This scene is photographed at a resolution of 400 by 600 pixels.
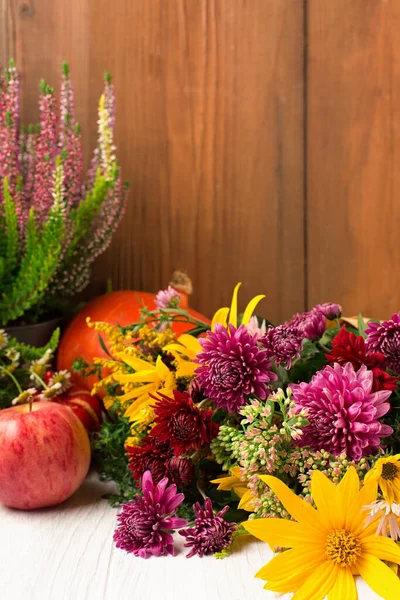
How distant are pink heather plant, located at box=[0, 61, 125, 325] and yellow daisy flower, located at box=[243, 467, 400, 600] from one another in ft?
2.04

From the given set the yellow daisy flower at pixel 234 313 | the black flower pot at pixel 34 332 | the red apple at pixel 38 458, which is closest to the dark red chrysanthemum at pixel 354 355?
the yellow daisy flower at pixel 234 313

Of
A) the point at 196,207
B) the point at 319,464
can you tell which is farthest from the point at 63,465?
the point at 196,207

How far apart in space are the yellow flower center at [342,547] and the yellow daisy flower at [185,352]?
27 cm

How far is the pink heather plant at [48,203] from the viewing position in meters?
1.11

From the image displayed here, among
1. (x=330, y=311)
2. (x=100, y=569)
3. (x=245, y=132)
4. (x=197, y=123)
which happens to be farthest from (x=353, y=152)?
(x=100, y=569)

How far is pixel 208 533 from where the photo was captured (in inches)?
28.3

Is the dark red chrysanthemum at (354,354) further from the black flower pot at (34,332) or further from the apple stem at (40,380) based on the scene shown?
the black flower pot at (34,332)

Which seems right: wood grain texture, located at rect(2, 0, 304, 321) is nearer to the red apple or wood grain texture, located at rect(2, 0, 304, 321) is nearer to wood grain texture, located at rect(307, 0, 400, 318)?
wood grain texture, located at rect(307, 0, 400, 318)

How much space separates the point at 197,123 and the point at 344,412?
34.5 inches

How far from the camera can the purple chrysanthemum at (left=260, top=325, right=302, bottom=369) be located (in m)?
0.74

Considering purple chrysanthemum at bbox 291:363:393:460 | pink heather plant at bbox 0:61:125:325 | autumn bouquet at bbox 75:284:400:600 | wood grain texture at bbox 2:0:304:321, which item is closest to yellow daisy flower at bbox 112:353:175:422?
autumn bouquet at bbox 75:284:400:600

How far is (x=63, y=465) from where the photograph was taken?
842 mm

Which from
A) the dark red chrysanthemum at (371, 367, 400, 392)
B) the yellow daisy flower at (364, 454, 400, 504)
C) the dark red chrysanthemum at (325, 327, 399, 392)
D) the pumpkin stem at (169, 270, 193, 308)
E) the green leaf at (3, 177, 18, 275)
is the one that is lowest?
the yellow daisy flower at (364, 454, 400, 504)

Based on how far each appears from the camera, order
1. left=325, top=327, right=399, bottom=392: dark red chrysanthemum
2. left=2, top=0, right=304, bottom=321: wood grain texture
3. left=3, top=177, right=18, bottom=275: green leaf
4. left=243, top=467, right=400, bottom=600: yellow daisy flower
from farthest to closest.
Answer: left=2, top=0, right=304, bottom=321: wood grain texture
left=3, top=177, right=18, bottom=275: green leaf
left=325, top=327, right=399, bottom=392: dark red chrysanthemum
left=243, top=467, right=400, bottom=600: yellow daisy flower
